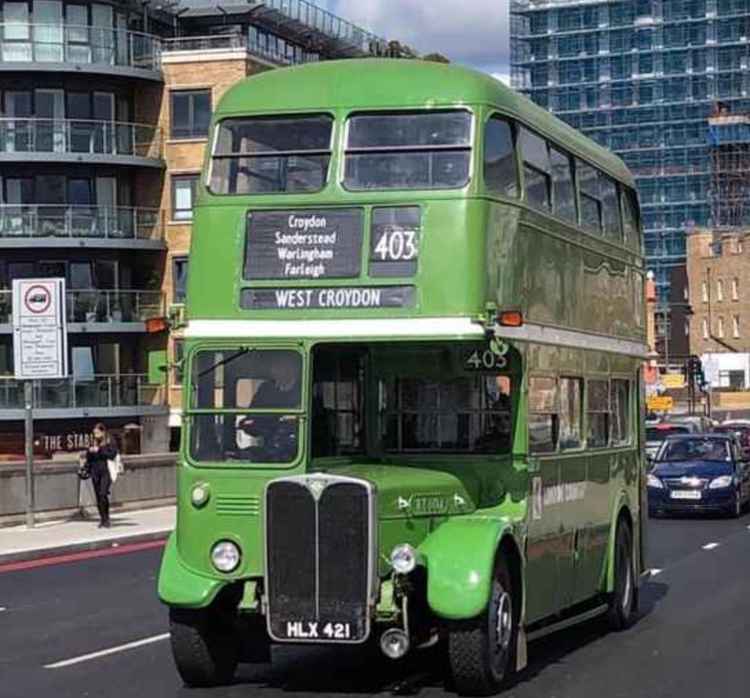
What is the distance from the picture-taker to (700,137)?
128 meters

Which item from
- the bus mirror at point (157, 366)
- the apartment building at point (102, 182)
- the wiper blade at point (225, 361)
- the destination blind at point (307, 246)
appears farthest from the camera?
the apartment building at point (102, 182)

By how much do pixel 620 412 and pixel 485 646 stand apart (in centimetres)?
524

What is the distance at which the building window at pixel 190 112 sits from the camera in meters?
61.7

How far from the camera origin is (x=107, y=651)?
13398 millimetres

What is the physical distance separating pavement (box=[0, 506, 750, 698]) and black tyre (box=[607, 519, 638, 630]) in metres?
0.13

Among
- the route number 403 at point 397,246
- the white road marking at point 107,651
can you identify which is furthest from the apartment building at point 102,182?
the route number 403 at point 397,246

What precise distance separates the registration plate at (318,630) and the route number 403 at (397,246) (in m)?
2.42

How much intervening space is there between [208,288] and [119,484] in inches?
856

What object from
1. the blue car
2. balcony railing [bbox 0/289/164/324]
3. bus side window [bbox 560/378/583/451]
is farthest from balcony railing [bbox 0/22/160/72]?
bus side window [bbox 560/378/583/451]

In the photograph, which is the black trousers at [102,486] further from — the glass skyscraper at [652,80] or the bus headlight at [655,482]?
the glass skyscraper at [652,80]

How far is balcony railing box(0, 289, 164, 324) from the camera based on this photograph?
2315 inches

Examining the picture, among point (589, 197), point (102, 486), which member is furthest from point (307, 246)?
point (102, 486)

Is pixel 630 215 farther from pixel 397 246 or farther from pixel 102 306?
pixel 102 306

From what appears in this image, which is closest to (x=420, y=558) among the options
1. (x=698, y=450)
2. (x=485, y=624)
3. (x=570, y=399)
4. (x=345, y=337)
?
(x=485, y=624)
